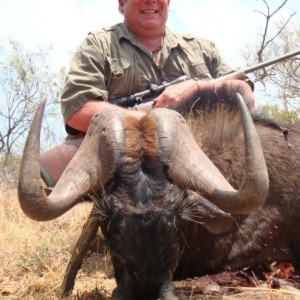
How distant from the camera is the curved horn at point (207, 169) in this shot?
3348 millimetres

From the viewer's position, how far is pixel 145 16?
6.48 meters

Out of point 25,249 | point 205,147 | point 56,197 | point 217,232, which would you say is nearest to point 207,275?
point 217,232

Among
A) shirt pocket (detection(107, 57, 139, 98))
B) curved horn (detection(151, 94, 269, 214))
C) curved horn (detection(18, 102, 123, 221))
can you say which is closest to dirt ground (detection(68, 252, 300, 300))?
curved horn (detection(151, 94, 269, 214))

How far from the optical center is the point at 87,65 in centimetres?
600

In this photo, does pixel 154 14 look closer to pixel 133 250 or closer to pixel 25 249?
pixel 25 249

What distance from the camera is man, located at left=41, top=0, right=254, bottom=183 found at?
18.5 feet

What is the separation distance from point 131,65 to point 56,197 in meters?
2.87

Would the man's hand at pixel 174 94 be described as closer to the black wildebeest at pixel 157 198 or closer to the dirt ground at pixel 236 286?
the black wildebeest at pixel 157 198

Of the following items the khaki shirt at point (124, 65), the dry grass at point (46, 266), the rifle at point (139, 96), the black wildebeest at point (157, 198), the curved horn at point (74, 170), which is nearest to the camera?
the curved horn at point (74, 170)

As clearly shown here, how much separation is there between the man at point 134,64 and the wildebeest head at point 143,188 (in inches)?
58.1

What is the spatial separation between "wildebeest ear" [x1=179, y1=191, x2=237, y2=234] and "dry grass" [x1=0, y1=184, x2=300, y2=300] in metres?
0.49

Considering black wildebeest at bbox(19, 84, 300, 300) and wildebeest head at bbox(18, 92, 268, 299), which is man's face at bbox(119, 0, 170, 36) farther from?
wildebeest head at bbox(18, 92, 268, 299)

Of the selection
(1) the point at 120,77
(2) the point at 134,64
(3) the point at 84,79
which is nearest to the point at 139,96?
(1) the point at 120,77

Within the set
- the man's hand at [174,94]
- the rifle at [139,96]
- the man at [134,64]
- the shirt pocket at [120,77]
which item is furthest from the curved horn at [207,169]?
the shirt pocket at [120,77]
